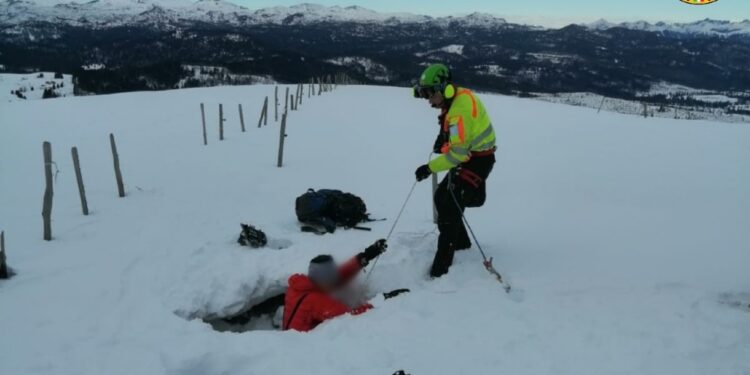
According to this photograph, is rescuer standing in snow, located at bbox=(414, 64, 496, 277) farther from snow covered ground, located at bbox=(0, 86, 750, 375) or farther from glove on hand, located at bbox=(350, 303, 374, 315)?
glove on hand, located at bbox=(350, 303, 374, 315)

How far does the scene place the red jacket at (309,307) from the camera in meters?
4.79

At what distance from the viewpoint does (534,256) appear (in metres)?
6.10

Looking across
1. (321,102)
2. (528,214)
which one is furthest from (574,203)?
(321,102)

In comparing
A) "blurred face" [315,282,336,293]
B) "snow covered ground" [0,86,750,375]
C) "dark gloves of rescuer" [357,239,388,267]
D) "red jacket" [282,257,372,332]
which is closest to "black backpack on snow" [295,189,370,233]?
"snow covered ground" [0,86,750,375]

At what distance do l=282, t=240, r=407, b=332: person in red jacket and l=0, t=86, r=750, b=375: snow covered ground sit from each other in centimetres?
34

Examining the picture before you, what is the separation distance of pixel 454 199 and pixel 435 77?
1.29 metres

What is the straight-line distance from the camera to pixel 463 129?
5051 mm

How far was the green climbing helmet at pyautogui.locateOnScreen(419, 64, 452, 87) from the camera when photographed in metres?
5.09

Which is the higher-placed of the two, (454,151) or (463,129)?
(463,129)

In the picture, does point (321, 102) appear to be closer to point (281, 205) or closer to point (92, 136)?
point (92, 136)

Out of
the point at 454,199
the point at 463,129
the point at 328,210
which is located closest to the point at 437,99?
the point at 463,129

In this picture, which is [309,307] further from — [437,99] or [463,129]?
[437,99]

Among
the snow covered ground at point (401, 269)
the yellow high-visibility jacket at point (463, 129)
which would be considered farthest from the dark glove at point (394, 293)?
the yellow high-visibility jacket at point (463, 129)

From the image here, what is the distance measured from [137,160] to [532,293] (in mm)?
12425
